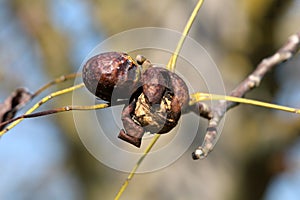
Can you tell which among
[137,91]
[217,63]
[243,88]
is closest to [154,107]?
[137,91]

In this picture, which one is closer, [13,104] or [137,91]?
[137,91]

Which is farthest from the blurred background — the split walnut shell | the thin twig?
the split walnut shell

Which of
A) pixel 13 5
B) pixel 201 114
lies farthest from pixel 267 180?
pixel 201 114

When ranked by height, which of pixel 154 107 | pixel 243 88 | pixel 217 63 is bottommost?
pixel 154 107

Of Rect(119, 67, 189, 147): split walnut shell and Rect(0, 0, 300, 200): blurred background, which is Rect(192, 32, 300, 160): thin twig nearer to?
Rect(119, 67, 189, 147): split walnut shell

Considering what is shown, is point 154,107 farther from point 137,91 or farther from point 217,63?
point 217,63

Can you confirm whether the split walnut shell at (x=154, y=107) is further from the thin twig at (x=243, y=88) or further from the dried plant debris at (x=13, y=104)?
the dried plant debris at (x=13, y=104)

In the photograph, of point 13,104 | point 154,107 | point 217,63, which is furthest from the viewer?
point 217,63
